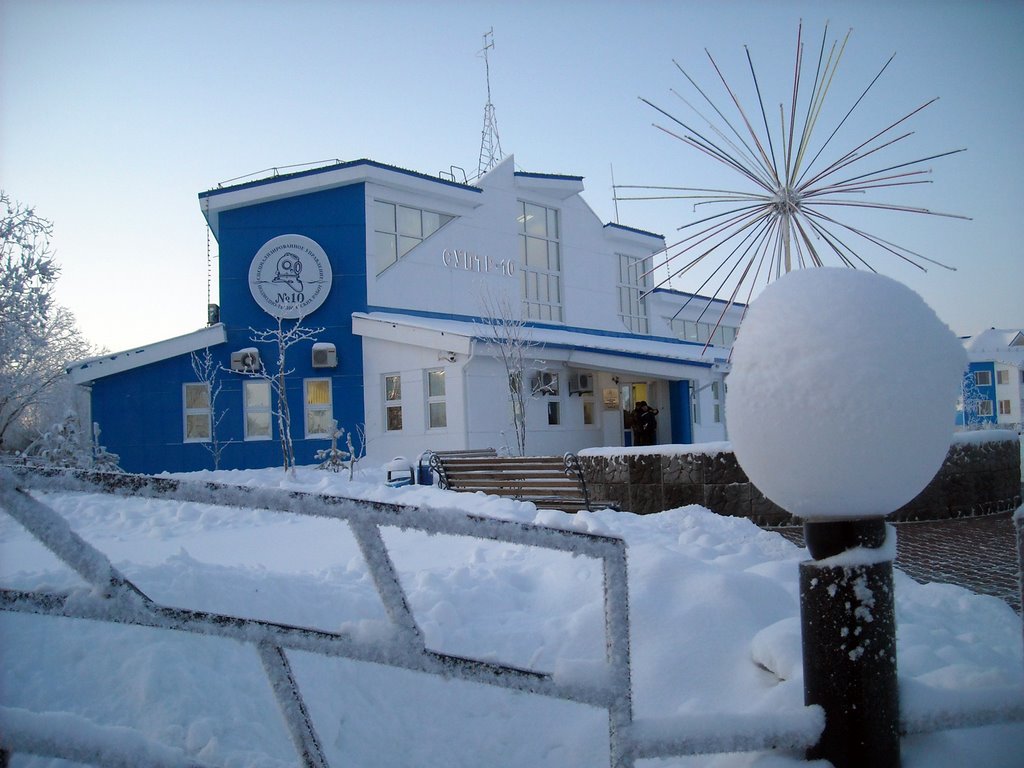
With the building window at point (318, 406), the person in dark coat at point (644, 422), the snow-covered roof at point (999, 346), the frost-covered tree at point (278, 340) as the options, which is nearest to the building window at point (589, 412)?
the person in dark coat at point (644, 422)

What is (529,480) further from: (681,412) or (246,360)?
(246,360)

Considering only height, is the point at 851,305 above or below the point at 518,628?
above

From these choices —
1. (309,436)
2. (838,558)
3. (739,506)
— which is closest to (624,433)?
(309,436)

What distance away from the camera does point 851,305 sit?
6.14ft

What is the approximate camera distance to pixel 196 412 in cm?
1839

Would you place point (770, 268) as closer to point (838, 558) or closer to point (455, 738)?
point (838, 558)

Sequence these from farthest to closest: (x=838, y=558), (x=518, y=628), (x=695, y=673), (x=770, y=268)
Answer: (x=518, y=628) < (x=770, y=268) < (x=695, y=673) < (x=838, y=558)

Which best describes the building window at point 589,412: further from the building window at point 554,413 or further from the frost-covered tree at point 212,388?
the frost-covered tree at point 212,388

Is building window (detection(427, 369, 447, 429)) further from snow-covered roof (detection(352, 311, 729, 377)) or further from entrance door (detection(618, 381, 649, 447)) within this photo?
entrance door (detection(618, 381, 649, 447))

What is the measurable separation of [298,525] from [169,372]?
12.4 m

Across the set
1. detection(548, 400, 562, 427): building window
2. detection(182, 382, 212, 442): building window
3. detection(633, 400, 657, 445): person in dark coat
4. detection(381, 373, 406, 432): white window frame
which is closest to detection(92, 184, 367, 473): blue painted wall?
detection(182, 382, 212, 442): building window

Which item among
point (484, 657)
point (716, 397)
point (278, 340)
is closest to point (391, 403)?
point (278, 340)

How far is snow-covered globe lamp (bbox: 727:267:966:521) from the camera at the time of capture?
1.78m

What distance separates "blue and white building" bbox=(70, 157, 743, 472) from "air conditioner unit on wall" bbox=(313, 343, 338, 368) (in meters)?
0.04
